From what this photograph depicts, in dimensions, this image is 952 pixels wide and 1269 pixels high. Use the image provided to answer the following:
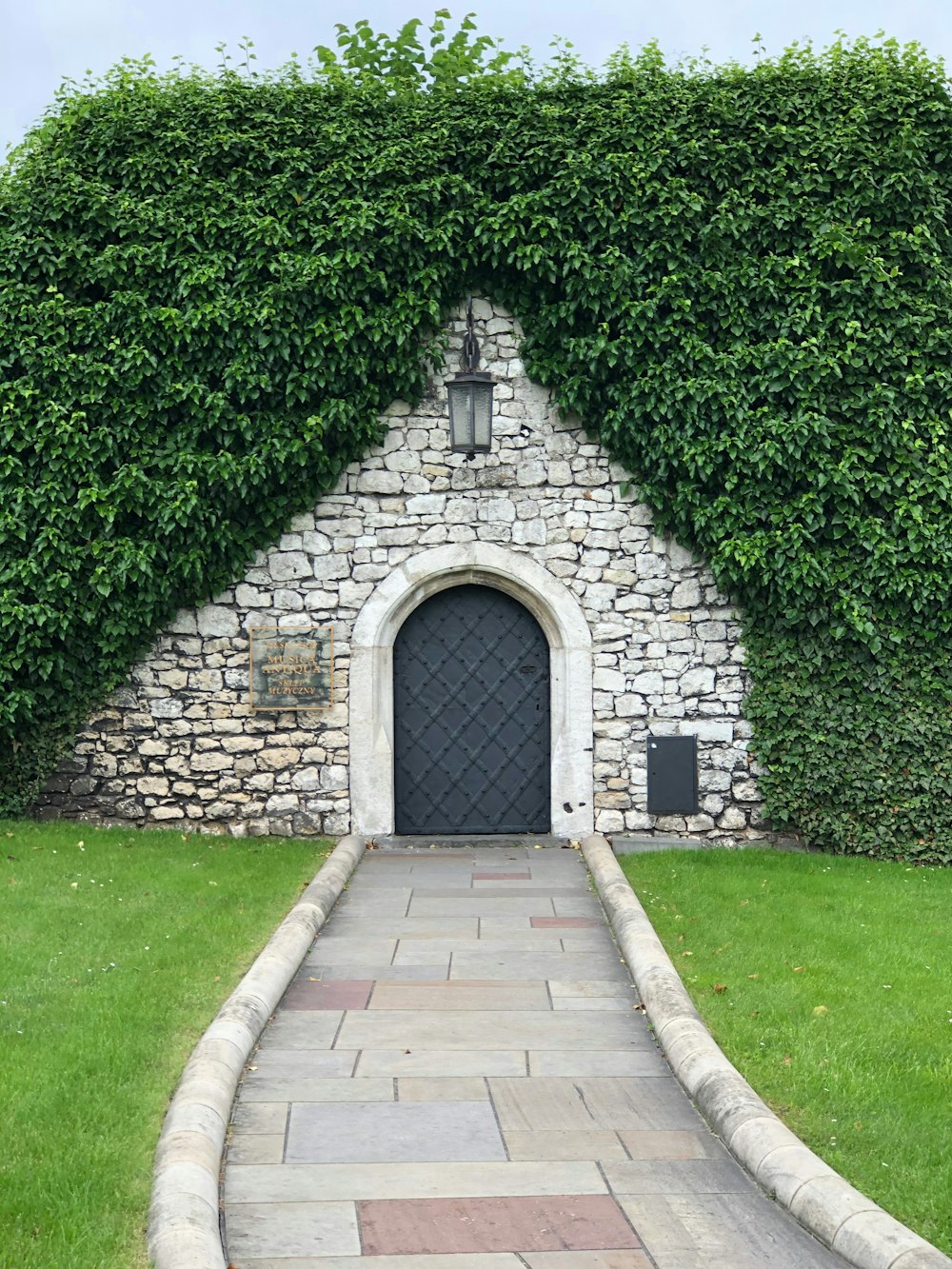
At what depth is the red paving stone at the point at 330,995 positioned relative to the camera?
586cm

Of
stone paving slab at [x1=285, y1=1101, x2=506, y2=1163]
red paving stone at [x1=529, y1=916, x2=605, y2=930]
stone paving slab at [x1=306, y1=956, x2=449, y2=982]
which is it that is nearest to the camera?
stone paving slab at [x1=285, y1=1101, x2=506, y2=1163]

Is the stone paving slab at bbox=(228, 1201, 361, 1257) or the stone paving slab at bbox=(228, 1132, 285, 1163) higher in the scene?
the stone paving slab at bbox=(228, 1201, 361, 1257)

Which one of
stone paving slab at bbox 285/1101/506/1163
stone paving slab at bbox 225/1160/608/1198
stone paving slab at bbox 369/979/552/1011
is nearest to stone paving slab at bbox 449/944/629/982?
stone paving slab at bbox 369/979/552/1011

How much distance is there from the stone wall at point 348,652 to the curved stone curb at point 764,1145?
377cm

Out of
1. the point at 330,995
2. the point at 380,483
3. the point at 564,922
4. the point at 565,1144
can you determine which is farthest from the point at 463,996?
the point at 380,483

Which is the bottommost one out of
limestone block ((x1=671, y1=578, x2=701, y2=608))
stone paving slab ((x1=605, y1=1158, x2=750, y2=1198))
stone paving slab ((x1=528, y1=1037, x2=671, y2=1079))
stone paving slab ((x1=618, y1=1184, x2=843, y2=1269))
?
stone paving slab ((x1=528, y1=1037, x2=671, y2=1079))

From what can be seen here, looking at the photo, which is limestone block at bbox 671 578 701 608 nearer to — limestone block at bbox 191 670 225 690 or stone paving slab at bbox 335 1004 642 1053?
limestone block at bbox 191 670 225 690

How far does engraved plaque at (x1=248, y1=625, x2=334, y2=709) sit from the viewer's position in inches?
394

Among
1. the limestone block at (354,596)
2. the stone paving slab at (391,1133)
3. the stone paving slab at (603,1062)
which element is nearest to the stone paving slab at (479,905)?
the stone paving slab at (603,1062)

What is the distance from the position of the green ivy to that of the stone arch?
3.36 feet

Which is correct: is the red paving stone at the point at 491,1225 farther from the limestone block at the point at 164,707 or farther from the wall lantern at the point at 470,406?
the wall lantern at the point at 470,406

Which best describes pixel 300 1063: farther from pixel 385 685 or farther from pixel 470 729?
A: pixel 470 729

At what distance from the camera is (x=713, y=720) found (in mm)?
10008

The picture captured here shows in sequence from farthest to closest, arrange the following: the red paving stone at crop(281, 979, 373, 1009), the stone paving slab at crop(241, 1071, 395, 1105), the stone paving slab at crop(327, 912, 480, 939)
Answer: the stone paving slab at crop(327, 912, 480, 939), the red paving stone at crop(281, 979, 373, 1009), the stone paving slab at crop(241, 1071, 395, 1105)
